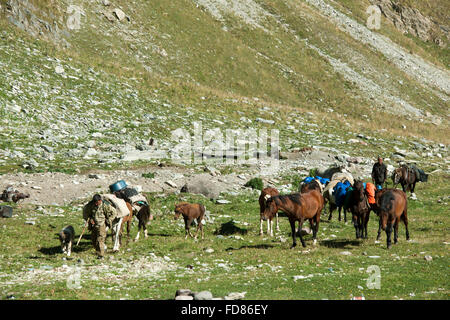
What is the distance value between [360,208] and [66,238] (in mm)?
10693

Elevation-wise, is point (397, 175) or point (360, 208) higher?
point (397, 175)

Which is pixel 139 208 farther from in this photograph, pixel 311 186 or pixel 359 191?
pixel 359 191

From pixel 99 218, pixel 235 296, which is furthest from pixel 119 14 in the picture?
pixel 235 296

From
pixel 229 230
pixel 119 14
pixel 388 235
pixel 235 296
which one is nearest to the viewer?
pixel 235 296

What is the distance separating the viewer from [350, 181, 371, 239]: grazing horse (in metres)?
18.0

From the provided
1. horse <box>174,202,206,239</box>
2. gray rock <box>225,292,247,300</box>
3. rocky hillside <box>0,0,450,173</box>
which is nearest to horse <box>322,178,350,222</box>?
horse <box>174,202,206,239</box>

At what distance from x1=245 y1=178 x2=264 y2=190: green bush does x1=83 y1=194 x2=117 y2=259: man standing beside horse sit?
1293 cm

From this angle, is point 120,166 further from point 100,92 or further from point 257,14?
point 257,14

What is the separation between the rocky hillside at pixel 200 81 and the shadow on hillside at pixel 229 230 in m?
12.3

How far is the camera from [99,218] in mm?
15812

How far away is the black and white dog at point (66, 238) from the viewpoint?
50.2 ft

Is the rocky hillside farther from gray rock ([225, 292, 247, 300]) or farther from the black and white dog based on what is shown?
gray rock ([225, 292, 247, 300])

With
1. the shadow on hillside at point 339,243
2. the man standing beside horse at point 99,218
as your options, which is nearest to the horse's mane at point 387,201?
the shadow on hillside at point 339,243

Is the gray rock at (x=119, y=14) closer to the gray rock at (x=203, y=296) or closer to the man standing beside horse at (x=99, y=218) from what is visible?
the man standing beside horse at (x=99, y=218)
